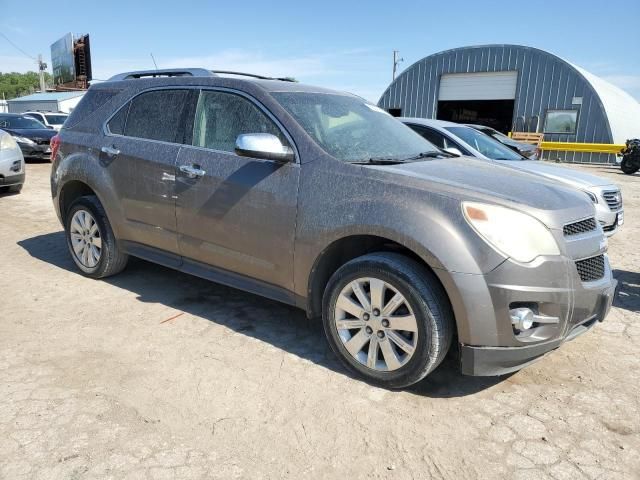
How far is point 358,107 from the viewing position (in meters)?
3.90

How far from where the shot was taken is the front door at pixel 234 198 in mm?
3182

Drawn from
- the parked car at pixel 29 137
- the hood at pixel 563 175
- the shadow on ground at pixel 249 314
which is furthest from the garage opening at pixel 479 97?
the shadow on ground at pixel 249 314

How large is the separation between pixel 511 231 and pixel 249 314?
2.18m

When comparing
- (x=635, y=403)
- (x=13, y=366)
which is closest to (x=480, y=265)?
(x=635, y=403)

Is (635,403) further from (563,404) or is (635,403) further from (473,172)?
(473,172)

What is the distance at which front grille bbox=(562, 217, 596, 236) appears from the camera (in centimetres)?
271

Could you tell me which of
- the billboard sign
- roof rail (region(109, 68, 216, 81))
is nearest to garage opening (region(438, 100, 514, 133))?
roof rail (region(109, 68, 216, 81))

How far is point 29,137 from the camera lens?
→ 47.3ft

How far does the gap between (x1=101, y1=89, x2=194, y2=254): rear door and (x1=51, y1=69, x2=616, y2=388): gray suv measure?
0.04ft

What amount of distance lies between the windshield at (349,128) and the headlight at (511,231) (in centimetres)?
91

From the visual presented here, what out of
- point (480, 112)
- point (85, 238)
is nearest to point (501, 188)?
point (85, 238)

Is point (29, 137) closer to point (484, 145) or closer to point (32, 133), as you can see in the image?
point (32, 133)

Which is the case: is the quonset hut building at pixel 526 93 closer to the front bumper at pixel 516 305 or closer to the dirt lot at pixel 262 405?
the dirt lot at pixel 262 405

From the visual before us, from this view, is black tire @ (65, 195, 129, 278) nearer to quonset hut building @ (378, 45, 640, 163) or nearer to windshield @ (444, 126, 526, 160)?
windshield @ (444, 126, 526, 160)
